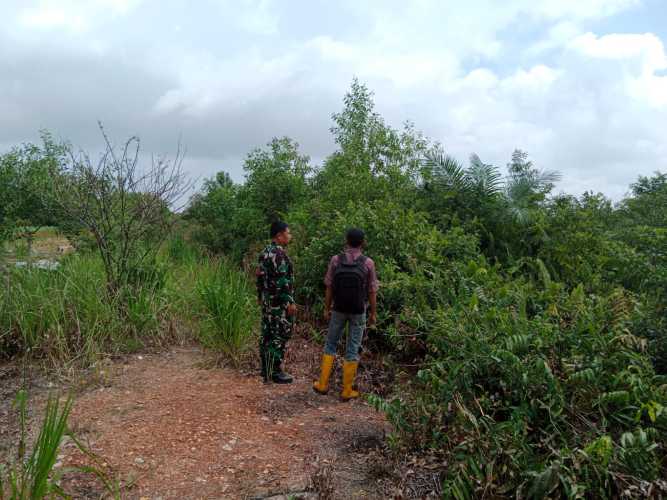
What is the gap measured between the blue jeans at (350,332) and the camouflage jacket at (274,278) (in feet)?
1.77

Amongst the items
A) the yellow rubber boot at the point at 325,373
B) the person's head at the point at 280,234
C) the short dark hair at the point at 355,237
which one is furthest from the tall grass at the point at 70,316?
the short dark hair at the point at 355,237

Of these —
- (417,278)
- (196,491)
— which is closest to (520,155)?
(417,278)

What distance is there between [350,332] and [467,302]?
3.99ft

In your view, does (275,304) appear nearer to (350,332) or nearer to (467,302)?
(350,332)

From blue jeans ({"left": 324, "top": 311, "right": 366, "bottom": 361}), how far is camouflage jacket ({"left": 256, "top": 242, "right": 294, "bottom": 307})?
54 centimetres

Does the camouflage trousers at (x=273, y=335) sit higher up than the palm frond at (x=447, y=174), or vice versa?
the palm frond at (x=447, y=174)

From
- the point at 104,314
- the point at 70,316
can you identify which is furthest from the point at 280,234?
the point at 70,316

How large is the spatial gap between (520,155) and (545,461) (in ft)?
21.4

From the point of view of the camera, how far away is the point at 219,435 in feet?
13.1

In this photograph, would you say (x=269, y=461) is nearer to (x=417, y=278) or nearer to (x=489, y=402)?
(x=489, y=402)

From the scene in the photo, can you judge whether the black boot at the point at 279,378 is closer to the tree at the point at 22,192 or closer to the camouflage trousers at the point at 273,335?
the camouflage trousers at the point at 273,335

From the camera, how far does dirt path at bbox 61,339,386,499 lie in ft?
10.8

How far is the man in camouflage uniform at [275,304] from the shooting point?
5.25 m

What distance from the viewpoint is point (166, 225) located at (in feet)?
24.4
